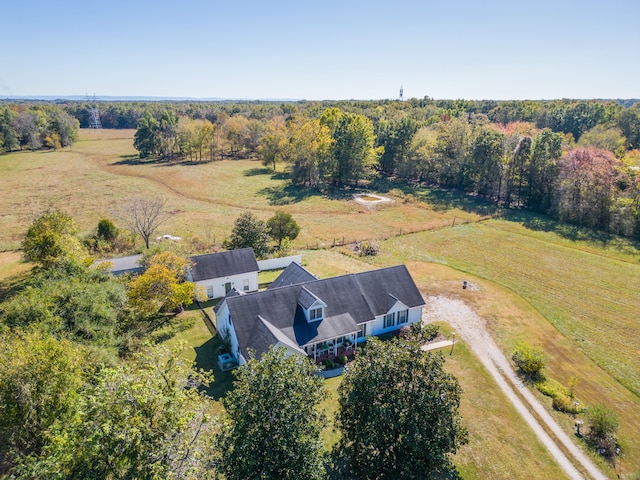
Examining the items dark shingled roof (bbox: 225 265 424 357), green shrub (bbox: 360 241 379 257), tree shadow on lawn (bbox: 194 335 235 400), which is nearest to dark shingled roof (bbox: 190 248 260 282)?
tree shadow on lawn (bbox: 194 335 235 400)

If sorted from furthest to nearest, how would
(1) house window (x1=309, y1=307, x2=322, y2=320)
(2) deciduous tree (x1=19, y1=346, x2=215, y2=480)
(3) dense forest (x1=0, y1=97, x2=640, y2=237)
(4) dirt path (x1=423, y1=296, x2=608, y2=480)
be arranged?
(3) dense forest (x1=0, y1=97, x2=640, y2=237) → (1) house window (x1=309, y1=307, x2=322, y2=320) → (4) dirt path (x1=423, y1=296, x2=608, y2=480) → (2) deciduous tree (x1=19, y1=346, x2=215, y2=480)

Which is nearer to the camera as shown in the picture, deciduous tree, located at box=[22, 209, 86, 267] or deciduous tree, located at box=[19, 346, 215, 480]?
deciduous tree, located at box=[19, 346, 215, 480]

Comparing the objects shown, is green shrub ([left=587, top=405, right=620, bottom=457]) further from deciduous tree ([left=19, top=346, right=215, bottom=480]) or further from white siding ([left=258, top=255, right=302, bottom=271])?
white siding ([left=258, top=255, right=302, bottom=271])

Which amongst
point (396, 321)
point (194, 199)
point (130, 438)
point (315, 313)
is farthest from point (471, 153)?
point (130, 438)

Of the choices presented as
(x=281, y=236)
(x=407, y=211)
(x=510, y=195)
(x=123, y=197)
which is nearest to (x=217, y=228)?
(x=281, y=236)

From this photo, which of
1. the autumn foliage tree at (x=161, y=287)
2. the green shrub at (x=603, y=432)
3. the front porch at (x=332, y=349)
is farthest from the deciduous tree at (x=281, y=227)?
the green shrub at (x=603, y=432)

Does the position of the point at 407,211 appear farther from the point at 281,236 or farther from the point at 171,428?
the point at 171,428

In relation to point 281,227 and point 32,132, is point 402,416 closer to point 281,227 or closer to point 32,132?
point 281,227
